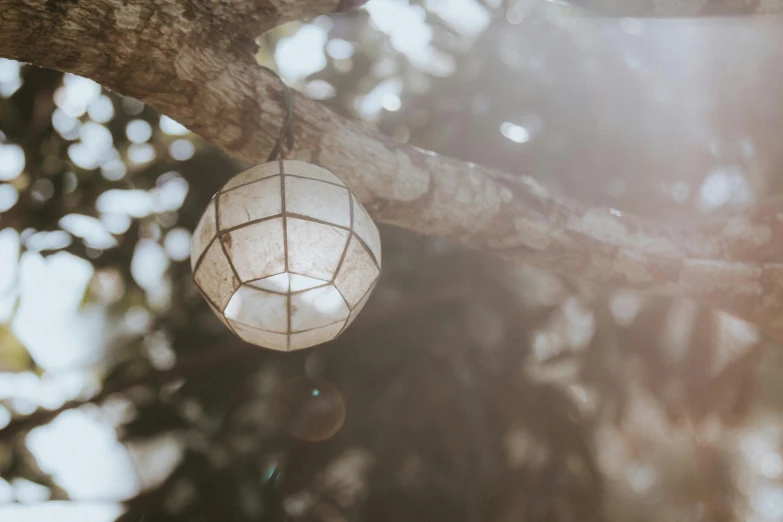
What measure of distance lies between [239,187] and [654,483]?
2.63 meters

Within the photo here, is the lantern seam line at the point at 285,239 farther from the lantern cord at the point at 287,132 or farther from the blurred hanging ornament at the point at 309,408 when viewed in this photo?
the blurred hanging ornament at the point at 309,408

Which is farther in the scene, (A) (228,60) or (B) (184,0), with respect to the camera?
(A) (228,60)

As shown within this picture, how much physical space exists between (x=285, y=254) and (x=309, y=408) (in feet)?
5.16

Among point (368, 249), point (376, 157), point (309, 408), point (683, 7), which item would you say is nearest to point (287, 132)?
point (376, 157)

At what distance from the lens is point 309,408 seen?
2.30 metres

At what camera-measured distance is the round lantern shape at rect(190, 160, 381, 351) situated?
91 cm

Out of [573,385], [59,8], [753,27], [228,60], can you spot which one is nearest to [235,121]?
[228,60]

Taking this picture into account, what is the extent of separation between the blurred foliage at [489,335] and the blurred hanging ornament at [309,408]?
4cm

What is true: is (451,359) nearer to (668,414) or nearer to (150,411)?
(668,414)

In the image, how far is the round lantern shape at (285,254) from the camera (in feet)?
2.98

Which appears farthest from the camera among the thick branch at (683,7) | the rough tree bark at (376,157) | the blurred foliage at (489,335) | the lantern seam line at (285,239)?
the blurred foliage at (489,335)

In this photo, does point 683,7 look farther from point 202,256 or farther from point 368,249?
point 202,256

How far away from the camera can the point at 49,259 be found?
2070 millimetres

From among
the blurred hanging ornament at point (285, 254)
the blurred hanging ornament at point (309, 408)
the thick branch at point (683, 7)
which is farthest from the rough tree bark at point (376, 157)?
the blurred hanging ornament at point (309, 408)
